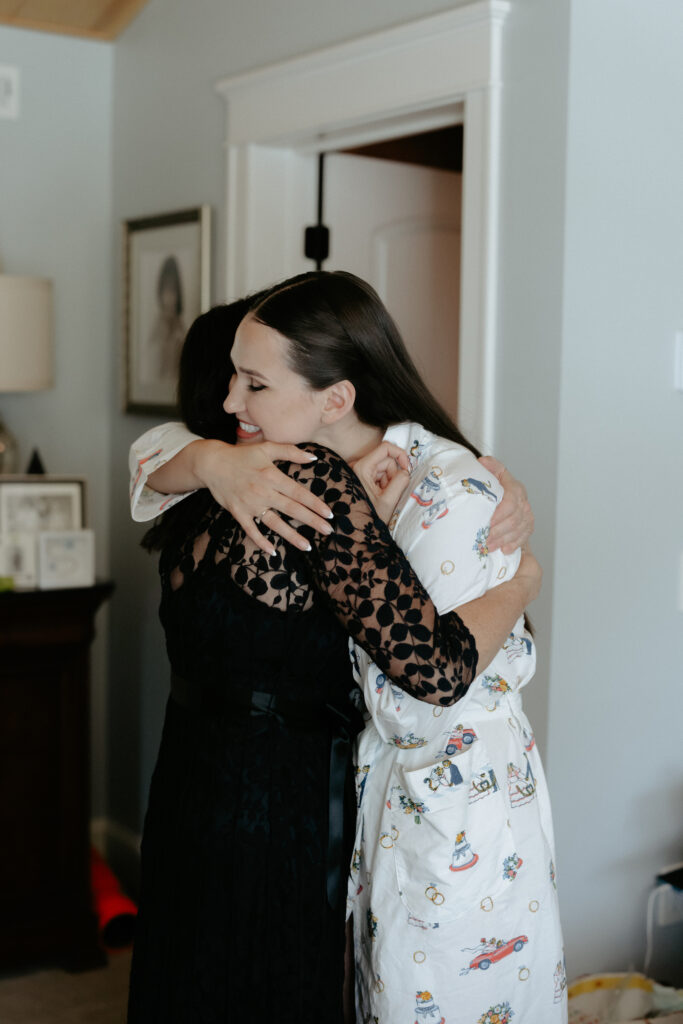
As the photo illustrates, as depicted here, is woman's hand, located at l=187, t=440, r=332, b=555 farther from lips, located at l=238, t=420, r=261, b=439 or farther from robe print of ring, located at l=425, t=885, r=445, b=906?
robe print of ring, located at l=425, t=885, r=445, b=906

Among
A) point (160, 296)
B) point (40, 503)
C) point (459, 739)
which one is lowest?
point (459, 739)

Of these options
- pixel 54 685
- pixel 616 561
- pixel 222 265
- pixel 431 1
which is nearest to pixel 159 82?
pixel 222 265

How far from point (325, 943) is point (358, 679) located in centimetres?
36

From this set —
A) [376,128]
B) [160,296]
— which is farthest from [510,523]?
[160,296]

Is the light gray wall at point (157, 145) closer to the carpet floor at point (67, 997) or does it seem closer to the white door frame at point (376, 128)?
the white door frame at point (376, 128)

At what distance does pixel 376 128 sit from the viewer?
2.67m

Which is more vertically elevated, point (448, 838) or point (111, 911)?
point (448, 838)

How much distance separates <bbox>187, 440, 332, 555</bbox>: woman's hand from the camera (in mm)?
1384

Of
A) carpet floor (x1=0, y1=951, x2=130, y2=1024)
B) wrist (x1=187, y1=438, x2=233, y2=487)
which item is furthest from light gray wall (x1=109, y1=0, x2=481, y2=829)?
wrist (x1=187, y1=438, x2=233, y2=487)

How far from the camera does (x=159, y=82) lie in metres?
3.40

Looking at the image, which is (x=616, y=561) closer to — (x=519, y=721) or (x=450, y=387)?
(x=519, y=721)

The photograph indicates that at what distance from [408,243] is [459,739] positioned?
1.97 meters

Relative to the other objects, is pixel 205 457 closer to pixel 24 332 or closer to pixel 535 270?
pixel 535 270

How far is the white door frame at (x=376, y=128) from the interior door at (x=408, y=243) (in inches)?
4.0
